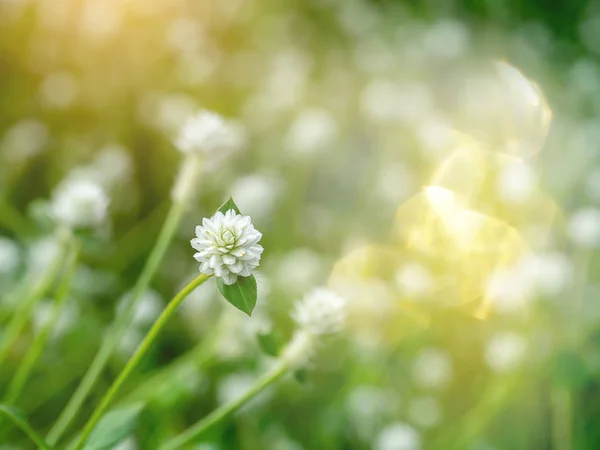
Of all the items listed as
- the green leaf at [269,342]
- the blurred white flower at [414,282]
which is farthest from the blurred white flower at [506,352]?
the green leaf at [269,342]

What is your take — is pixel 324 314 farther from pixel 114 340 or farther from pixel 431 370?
pixel 431 370

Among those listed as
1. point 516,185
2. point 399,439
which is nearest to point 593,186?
point 516,185

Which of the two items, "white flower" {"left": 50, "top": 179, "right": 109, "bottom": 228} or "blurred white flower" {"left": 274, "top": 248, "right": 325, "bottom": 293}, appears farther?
"blurred white flower" {"left": 274, "top": 248, "right": 325, "bottom": 293}

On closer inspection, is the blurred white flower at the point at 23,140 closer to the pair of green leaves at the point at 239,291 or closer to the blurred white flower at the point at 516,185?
the blurred white flower at the point at 516,185

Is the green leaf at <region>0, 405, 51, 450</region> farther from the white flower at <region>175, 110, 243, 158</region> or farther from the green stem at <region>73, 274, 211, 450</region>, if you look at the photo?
the white flower at <region>175, 110, 243, 158</region>

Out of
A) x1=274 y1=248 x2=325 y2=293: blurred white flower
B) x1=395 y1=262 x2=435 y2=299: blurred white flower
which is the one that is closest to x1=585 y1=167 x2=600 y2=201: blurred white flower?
x1=395 y1=262 x2=435 y2=299: blurred white flower

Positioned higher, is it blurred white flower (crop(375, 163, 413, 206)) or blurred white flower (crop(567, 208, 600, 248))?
blurred white flower (crop(375, 163, 413, 206))

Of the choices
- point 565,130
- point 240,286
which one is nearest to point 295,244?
point 565,130
